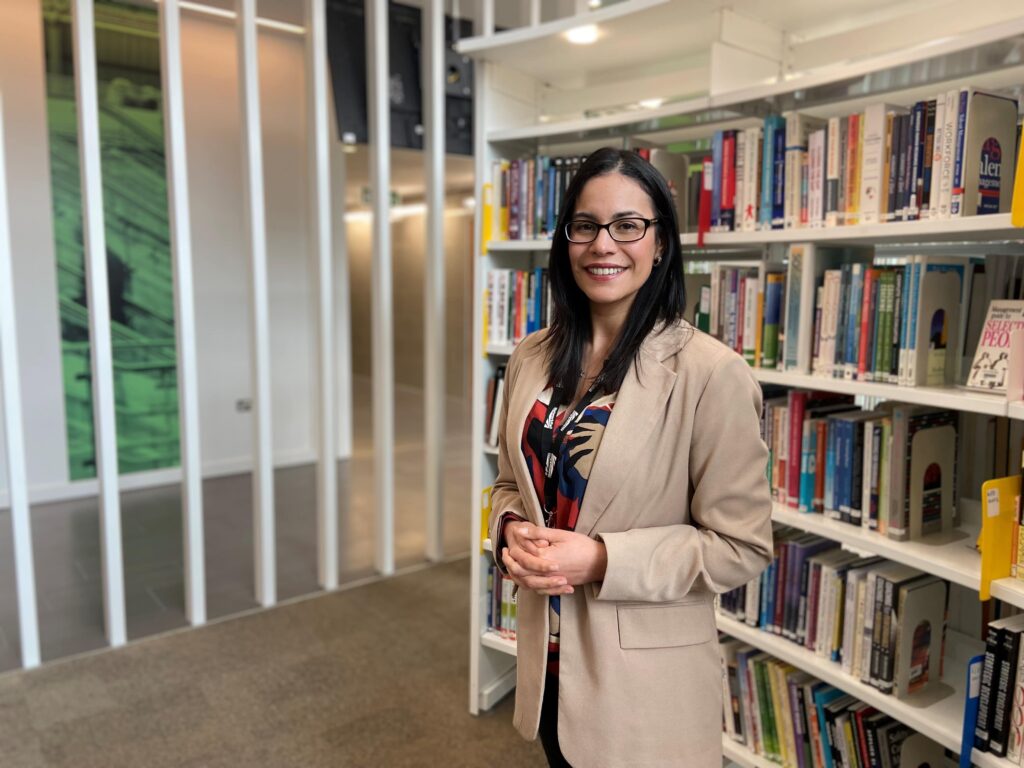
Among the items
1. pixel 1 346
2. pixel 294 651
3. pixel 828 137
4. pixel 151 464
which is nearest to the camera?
pixel 828 137

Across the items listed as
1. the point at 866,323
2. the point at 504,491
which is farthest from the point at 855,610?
the point at 504,491

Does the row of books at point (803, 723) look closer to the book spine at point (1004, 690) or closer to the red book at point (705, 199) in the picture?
the book spine at point (1004, 690)

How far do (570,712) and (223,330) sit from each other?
5592 mm

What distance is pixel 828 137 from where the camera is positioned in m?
1.98

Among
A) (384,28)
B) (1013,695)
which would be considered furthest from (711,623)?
(384,28)

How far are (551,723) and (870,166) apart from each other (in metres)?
1.44

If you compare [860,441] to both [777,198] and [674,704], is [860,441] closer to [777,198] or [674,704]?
[777,198]

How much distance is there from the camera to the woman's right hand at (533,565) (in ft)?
4.34

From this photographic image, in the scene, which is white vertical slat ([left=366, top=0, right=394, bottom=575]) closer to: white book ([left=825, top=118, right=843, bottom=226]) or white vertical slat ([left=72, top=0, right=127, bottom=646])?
white vertical slat ([left=72, top=0, right=127, bottom=646])

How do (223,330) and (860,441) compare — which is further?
(223,330)

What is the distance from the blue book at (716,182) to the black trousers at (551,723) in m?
1.35

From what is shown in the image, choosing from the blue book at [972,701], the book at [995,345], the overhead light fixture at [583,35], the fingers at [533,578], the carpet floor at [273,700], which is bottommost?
the carpet floor at [273,700]

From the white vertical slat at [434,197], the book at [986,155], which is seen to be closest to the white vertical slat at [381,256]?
the white vertical slat at [434,197]

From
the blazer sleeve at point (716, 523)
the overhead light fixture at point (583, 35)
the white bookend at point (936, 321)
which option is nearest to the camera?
the blazer sleeve at point (716, 523)
